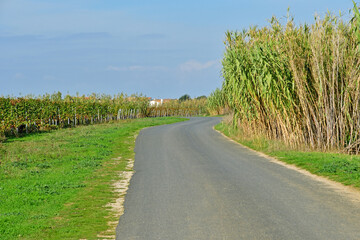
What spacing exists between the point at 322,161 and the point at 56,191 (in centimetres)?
881

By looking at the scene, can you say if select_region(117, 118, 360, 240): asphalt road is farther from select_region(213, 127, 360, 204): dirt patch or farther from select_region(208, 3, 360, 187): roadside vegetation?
select_region(208, 3, 360, 187): roadside vegetation

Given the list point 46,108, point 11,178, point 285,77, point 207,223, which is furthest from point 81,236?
point 46,108

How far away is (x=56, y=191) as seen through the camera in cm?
1125

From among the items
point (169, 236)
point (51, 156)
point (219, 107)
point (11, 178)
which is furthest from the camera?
point (219, 107)

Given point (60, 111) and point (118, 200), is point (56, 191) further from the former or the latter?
point (60, 111)

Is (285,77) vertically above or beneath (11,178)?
above

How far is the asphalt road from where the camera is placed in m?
7.07

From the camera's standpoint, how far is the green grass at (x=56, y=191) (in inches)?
304

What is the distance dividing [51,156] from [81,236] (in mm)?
12166

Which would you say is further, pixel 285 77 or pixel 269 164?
pixel 285 77

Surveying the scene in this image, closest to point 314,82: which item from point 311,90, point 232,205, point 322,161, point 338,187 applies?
point 311,90

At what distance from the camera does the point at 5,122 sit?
29969 millimetres

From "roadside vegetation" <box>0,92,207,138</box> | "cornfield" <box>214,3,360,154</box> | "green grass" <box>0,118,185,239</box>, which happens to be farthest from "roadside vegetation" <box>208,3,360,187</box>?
"roadside vegetation" <box>0,92,207,138</box>

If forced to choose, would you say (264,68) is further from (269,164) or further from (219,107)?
(219,107)
